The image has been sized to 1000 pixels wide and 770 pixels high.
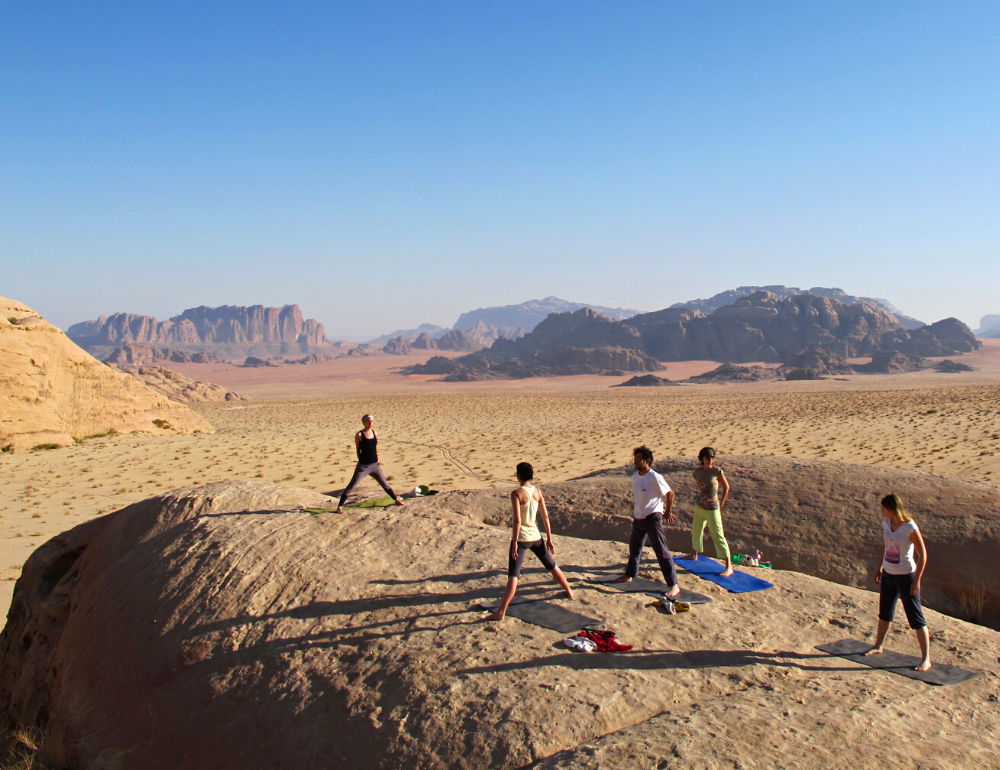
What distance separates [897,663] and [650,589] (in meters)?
1.90

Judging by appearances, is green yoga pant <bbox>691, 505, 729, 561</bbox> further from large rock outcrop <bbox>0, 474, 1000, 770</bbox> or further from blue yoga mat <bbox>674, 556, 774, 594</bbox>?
large rock outcrop <bbox>0, 474, 1000, 770</bbox>

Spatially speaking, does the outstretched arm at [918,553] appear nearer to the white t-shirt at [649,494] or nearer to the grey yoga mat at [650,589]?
the grey yoga mat at [650,589]

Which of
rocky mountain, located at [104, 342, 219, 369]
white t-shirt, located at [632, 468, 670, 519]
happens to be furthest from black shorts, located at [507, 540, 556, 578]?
rocky mountain, located at [104, 342, 219, 369]

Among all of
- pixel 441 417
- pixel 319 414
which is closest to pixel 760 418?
pixel 441 417

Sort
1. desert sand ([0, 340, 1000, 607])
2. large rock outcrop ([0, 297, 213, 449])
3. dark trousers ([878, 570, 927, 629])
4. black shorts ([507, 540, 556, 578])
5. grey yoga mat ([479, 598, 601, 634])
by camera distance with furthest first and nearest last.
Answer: large rock outcrop ([0, 297, 213, 449]) < desert sand ([0, 340, 1000, 607]) < black shorts ([507, 540, 556, 578]) < grey yoga mat ([479, 598, 601, 634]) < dark trousers ([878, 570, 927, 629])

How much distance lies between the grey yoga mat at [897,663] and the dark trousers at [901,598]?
26 centimetres

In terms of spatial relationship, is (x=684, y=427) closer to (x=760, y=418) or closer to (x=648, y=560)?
(x=760, y=418)

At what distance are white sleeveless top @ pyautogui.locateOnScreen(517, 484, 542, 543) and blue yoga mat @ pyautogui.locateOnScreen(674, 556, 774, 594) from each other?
184 centimetres

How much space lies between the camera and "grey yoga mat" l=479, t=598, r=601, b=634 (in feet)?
16.7

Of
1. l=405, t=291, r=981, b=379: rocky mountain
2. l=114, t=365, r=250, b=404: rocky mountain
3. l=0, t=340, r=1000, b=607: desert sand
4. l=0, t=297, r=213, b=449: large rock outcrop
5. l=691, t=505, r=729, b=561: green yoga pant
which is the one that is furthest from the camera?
l=405, t=291, r=981, b=379: rocky mountain

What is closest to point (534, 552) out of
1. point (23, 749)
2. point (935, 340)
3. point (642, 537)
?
point (642, 537)

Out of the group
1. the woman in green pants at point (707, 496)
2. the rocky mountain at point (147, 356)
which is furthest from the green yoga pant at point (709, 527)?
the rocky mountain at point (147, 356)

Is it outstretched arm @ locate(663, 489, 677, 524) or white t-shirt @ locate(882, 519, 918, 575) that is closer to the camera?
white t-shirt @ locate(882, 519, 918, 575)

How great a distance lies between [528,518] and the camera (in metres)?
5.65
